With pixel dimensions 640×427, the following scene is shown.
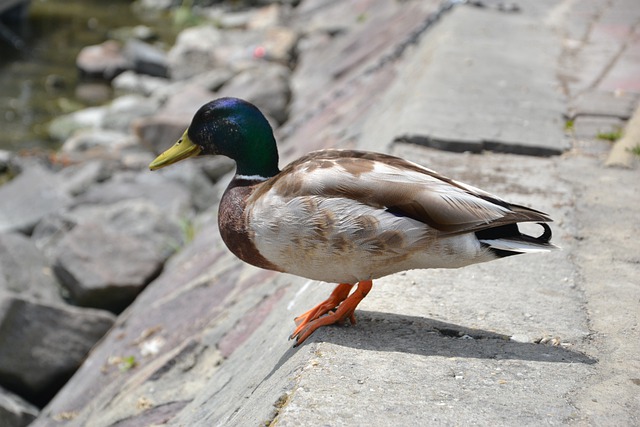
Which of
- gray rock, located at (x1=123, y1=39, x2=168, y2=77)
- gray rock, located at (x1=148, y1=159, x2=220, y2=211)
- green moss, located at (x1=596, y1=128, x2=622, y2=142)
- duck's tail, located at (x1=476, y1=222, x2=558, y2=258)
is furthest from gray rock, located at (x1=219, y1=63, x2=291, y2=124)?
duck's tail, located at (x1=476, y1=222, x2=558, y2=258)

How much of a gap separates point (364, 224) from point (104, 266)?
3.35 meters

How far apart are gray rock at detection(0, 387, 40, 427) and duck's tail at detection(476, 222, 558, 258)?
2833 mm

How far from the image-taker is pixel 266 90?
8.86 metres

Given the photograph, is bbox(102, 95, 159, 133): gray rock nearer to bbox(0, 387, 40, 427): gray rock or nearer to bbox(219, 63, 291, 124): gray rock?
bbox(219, 63, 291, 124): gray rock

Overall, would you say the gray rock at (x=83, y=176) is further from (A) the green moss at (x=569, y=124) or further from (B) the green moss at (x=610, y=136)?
(B) the green moss at (x=610, y=136)

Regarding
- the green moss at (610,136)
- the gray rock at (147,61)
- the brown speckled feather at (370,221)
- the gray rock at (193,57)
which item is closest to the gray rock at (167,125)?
the gray rock at (193,57)

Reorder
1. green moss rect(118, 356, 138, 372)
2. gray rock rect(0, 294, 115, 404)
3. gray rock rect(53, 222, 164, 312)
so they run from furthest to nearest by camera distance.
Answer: gray rock rect(53, 222, 164, 312)
gray rock rect(0, 294, 115, 404)
green moss rect(118, 356, 138, 372)

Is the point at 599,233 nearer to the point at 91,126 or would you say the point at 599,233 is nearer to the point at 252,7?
the point at 91,126

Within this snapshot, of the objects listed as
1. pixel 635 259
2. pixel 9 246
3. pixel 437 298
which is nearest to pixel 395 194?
pixel 437 298

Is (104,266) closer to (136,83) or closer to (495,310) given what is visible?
(495,310)

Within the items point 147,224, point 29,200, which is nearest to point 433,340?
point 147,224

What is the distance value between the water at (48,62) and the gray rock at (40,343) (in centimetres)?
530

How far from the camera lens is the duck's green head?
9.71 ft

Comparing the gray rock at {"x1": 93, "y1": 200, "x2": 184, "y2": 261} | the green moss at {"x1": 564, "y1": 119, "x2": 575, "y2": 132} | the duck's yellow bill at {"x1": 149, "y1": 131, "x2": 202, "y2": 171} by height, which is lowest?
the gray rock at {"x1": 93, "y1": 200, "x2": 184, "y2": 261}
